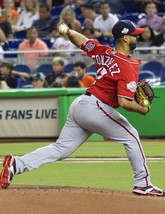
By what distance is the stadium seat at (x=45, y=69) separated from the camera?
15.7m

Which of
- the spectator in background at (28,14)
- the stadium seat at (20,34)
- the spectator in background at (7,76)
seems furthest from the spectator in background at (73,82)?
the spectator in background at (28,14)

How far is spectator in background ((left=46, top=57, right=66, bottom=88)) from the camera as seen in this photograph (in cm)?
1538

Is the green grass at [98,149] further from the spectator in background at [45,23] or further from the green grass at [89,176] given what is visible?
the spectator in background at [45,23]

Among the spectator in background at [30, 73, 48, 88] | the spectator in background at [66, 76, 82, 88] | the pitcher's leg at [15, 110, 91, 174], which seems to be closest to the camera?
the pitcher's leg at [15, 110, 91, 174]

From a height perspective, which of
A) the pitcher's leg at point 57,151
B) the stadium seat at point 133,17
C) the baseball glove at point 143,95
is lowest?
the stadium seat at point 133,17

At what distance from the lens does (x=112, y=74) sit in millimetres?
7516

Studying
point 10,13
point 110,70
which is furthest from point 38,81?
point 110,70

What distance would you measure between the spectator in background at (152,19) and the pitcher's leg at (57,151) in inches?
392

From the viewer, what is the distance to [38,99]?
14742 millimetres

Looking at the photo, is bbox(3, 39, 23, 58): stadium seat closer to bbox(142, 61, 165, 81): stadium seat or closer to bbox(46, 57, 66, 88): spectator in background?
bbox(46, 57, 66, 88): spectator in background

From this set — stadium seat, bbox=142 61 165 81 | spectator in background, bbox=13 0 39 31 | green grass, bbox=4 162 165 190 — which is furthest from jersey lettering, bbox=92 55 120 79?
spectator in background, bbox=13 0 39 31

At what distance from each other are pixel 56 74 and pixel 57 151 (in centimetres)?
792

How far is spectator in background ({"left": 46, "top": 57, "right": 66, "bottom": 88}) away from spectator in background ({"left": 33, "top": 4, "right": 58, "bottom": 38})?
10.1 ft

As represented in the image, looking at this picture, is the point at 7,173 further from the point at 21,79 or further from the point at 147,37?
the point at 147,37
